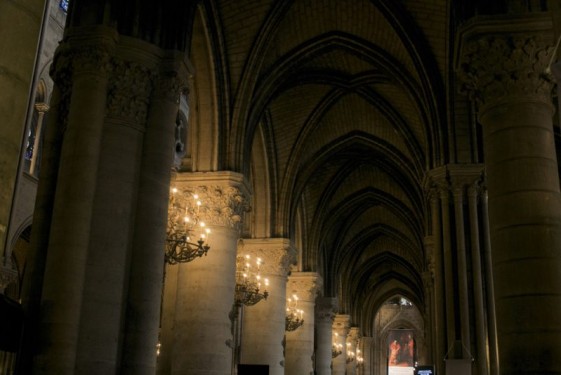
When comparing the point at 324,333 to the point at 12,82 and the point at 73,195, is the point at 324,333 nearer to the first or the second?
the point at 73,195

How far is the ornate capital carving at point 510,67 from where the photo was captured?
8477mm

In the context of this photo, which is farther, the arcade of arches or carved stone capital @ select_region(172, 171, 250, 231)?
carved stone capital @ select_region(172, 171, 250, 231)

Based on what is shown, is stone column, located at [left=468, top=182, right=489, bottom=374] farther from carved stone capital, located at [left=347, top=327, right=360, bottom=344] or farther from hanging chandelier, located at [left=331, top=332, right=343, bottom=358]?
carved stone capital, located at [left=347, top=327, right=360, bottom=344]

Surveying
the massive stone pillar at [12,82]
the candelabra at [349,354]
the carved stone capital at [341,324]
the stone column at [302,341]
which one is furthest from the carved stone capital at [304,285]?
the massive stone pillar at [12,82]

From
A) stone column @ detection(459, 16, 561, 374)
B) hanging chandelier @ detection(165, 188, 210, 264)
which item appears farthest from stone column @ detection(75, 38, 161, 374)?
stone column @ detection(459, 16, 561, 374)

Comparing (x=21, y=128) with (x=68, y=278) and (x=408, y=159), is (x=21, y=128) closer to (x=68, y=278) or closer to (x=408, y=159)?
(x=68, y=278)

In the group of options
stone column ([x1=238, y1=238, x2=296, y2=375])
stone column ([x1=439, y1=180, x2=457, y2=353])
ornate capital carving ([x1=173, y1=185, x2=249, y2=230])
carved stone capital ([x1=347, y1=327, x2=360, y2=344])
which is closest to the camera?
stone column ([x1=439, y1=180, x2=457, y2=353])

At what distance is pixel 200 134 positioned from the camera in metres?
17.5

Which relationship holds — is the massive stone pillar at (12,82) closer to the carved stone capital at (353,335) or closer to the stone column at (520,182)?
the stone column at (520,182)

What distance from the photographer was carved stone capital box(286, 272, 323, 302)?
2747 cm

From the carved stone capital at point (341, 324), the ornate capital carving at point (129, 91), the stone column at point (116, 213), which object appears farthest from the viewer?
the carved stone capital at point (341, 324)

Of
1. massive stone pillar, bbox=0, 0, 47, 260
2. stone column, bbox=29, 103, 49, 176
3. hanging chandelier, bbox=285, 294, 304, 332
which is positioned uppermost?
stone column, bbox=29, 103, 49, 176

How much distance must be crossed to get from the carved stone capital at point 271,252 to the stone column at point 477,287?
821 cm

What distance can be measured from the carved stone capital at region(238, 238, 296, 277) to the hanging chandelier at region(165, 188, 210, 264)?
20.2ft
